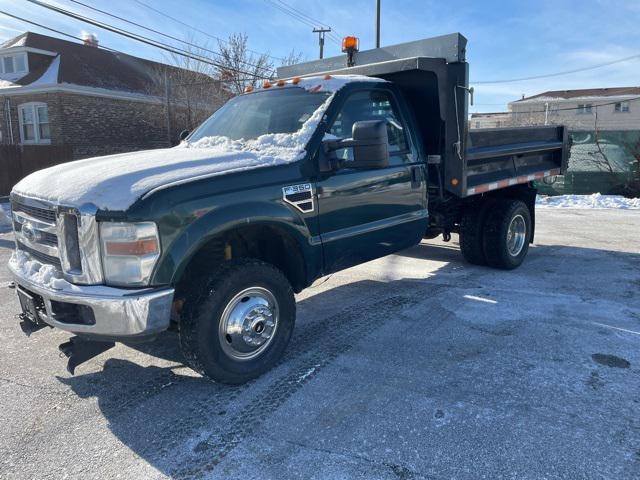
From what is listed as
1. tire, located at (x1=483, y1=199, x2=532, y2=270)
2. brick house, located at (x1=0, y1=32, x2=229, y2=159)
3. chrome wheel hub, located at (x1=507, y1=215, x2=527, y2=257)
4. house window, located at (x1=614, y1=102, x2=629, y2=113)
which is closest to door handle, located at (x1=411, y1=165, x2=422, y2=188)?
tire, located at (x1=483, y1=199, x2=532, y2=270)

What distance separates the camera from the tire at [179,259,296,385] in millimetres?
3229

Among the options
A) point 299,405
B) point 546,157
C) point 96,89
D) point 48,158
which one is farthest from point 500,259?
point 96,89

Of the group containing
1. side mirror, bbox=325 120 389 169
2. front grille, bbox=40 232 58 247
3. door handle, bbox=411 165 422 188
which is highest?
side mirror, bbox=325 120 389 169

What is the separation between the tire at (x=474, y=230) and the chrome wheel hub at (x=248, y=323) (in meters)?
3.72

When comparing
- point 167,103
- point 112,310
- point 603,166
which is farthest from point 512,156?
point 167,103

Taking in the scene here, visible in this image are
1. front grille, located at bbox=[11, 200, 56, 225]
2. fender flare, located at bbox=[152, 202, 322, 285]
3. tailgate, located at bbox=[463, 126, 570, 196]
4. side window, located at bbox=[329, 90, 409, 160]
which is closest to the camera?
fender flare, located at bbox=[152, 202, 322, 285]

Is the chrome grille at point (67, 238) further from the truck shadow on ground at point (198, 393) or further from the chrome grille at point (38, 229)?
the truck shadow on ground at point (198, 393)

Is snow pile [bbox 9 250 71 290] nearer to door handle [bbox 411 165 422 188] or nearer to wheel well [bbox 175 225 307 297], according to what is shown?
wheel well [bbox 175 225 307 297]

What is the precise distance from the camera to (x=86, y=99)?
2236 cm

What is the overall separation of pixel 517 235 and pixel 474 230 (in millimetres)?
703

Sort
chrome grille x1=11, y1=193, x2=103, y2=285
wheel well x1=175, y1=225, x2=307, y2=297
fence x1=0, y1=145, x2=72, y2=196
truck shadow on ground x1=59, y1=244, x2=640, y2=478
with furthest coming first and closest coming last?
1. fence x1=0, y1=145, x2=72, y2=196
2. wheel well x1=175, y1=225, x2=307, y2=297
3. chrome grille x1=11, y1=193, x2=103, y2=285
4. truck shadow on ground x1=59, y1=244, x2=640, y2=478

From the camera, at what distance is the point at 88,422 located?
3.09 meters

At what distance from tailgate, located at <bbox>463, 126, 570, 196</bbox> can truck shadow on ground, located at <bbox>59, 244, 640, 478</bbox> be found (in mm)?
1720

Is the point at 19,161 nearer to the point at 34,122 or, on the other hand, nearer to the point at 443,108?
the point at 34,122
